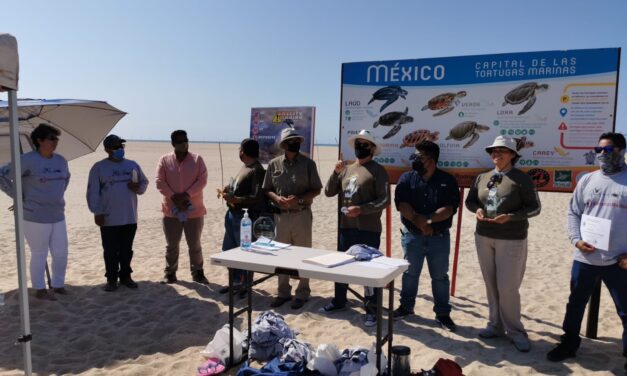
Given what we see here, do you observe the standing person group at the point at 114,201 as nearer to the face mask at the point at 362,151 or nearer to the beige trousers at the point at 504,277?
the face mask at the point at 362,151

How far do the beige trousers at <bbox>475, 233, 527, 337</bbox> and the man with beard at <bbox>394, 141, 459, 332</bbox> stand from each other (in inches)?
15.2

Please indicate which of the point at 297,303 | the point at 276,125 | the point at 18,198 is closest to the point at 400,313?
the point at 297,303

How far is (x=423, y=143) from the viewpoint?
448 cm

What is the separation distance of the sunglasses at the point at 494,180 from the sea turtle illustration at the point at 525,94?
3.24 ft

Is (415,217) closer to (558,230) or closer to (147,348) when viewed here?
(147,348)

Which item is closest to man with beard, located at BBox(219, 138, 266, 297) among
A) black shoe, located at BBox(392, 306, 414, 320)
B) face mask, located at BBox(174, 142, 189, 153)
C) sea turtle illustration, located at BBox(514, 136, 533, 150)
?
face mask, located at BBox(174, 142, 189, 153)

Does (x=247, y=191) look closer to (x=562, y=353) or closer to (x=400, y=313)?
(x=400, y=313)

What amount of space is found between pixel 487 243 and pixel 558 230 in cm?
696

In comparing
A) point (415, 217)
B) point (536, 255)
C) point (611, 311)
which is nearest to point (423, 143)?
point (415, 217)

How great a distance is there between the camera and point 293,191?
4.98 m

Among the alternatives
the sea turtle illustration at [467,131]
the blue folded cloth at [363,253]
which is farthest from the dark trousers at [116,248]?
the sea turtle illustration at [467,131]

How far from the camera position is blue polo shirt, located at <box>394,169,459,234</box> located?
4.43 metres

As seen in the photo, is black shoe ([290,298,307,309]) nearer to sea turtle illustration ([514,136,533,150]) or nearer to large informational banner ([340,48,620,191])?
large informational banner ([340,48,620,191])

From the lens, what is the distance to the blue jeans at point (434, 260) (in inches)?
177
